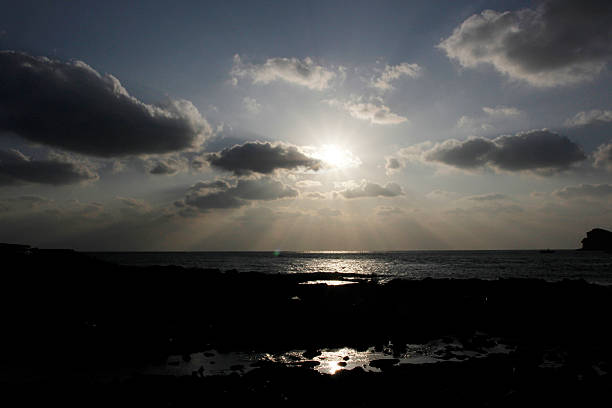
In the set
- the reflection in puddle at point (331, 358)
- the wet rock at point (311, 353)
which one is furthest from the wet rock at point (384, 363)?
the wet rock at point (311, 353)

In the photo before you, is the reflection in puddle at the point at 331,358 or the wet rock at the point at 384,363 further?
the wet rock at the point at 384,363

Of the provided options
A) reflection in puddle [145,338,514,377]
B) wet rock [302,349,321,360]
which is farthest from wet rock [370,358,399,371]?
wet rock [302,349,321,360]

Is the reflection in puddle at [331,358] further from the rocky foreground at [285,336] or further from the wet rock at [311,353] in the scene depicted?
the rocky foreground at [285,336]

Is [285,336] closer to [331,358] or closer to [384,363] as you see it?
[331,358]

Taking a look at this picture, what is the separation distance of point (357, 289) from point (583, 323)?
19.5m

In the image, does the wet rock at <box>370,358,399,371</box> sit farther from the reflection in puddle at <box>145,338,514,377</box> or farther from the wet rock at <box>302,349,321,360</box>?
the wet rock at <box>302,349,321,360</box>

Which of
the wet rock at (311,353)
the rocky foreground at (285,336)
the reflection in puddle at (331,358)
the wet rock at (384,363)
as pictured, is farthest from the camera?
the wet rock at (311,353)

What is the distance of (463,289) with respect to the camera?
39938 millimetres

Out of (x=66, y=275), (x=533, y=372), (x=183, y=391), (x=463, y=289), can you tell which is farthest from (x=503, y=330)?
(x=66, y=275)

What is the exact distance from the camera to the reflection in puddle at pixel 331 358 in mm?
15836

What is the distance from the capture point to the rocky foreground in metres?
12.3

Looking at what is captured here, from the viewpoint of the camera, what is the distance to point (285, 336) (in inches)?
874

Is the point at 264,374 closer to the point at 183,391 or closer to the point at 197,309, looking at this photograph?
the point at 183,391

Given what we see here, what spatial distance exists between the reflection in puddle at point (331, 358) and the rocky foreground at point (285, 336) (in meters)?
0.35
